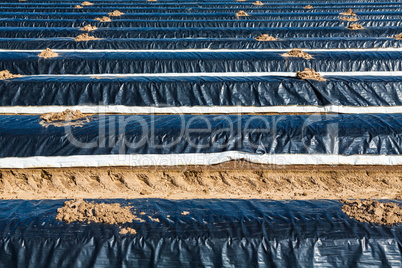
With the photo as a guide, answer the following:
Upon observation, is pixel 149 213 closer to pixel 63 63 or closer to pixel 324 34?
pixel 63 63

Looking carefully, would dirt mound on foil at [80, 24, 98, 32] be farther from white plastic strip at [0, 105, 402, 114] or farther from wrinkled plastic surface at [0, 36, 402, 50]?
white plastic strip at [0, 105, 402, 114]

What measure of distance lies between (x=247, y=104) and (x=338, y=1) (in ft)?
46.8

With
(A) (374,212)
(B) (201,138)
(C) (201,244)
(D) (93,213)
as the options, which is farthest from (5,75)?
(A) (374,212)

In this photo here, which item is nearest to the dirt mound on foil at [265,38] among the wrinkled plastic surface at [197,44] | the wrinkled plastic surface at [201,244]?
the wrinkled plastic surface at [197,44]

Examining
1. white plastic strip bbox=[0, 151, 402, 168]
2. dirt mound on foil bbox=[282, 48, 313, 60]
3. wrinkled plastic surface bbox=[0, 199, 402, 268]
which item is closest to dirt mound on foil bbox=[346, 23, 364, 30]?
dirt mound on foil bbox=[282, 48, 313, 60]

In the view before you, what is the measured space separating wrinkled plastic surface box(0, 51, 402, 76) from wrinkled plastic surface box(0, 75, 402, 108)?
115 cm

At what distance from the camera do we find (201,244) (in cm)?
477

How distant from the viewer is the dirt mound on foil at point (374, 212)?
5.04 meters

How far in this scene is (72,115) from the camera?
8.05 metres

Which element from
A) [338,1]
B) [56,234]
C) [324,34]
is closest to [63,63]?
[56,234]

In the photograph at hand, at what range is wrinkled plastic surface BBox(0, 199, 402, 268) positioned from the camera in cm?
469

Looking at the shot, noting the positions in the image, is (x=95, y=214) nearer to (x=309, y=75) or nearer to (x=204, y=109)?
(x=204, y=109)

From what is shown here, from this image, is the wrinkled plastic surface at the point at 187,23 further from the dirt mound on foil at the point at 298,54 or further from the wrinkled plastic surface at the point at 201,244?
the wrinkled plastic surface at the point at 201,244

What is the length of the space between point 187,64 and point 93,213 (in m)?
6.42
